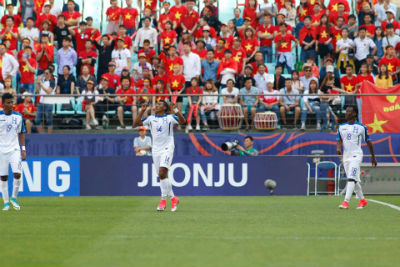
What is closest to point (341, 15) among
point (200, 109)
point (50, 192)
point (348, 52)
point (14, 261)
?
point (348, 52)

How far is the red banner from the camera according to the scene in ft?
70.0

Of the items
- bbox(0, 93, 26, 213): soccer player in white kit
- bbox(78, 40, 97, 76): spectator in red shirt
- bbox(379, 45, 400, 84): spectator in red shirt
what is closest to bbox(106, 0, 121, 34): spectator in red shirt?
bbox(78, 40, 97, 76): spectator in red shirt

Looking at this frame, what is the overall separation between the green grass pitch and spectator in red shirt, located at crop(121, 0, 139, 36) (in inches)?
461

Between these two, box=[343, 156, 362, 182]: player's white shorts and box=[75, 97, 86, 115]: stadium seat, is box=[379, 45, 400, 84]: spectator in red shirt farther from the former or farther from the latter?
box=[75, 97, 86, 115]: stadium seat

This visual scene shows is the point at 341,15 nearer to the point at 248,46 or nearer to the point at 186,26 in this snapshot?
Result: the point at 248,46

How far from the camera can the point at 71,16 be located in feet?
85.6

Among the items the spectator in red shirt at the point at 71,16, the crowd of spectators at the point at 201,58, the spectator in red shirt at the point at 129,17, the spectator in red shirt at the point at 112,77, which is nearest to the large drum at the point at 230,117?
the crowd of spectators at the point at 201,58

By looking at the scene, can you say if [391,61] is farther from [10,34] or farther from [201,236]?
[201,236]

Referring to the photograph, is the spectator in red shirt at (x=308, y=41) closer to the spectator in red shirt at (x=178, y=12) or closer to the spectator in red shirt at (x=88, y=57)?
the spectator in red shirt at (x=178, y=12)

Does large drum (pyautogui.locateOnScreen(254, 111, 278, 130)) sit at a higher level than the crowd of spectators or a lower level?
lower

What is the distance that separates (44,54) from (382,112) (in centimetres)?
1052

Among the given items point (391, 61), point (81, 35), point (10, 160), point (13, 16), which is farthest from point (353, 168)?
point (13, 16)

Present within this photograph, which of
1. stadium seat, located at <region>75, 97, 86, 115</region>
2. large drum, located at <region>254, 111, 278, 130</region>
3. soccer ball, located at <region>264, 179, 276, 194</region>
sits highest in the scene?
stadium seat, located at <region>75, 97, 86, 115</region>

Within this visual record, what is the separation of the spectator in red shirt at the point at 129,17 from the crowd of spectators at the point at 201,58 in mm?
36
